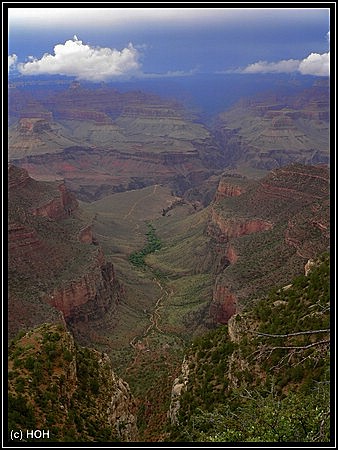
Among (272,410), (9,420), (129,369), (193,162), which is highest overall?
(193,162)

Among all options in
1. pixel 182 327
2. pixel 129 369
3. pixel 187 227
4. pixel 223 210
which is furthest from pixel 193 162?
pixel 129 369

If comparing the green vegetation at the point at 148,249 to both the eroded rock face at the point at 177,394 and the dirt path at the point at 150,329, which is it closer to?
the dirt path at the point at 150,329

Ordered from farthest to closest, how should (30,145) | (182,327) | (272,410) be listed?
(30,145)
(182,327)
(272,410)

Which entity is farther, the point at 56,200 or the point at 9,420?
the point at 56,200

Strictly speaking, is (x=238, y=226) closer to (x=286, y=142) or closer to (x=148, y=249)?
(x=148, y=249)

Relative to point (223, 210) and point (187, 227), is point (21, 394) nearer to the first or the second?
point (223, 210)

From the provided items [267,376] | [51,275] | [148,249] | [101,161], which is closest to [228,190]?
[148,249]
